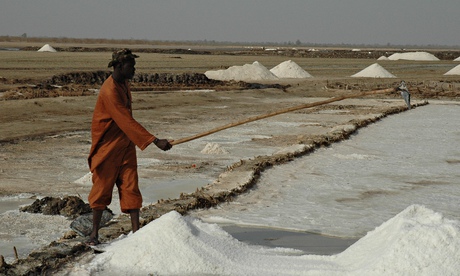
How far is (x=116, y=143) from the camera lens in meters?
4.61

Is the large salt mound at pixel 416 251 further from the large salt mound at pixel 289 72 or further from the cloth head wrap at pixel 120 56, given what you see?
the large salt mound at pixel 289 72

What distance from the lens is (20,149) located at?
10.0m

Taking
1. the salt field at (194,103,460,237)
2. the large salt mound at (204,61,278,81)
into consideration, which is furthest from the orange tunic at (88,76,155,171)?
the large salt mound at (204,61,278,81)

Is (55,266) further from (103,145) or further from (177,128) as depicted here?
(177,128)

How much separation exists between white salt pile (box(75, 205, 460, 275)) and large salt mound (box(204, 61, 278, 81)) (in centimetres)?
2419

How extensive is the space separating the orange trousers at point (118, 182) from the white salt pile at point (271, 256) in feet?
0.87

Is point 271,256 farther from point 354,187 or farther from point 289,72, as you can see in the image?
point 289,72

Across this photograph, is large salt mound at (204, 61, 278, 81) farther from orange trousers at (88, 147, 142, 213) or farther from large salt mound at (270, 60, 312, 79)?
orange trousers at (88, 147, 142, 213)

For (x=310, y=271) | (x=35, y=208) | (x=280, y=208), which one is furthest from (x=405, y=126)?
(x=310, y=271)

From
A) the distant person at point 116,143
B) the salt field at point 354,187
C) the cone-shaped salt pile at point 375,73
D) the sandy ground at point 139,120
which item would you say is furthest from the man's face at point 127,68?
the cone-shaped salt pile at point 375,73

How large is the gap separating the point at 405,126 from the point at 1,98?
9453 millimetres

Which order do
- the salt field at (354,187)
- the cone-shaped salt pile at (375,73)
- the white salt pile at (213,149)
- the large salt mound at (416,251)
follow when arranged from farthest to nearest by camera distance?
the cone-shaped salt pile at (375,73)
the white salt pile at (213,149)
the salt field at (354,187)
the large salt mound at (416,251)

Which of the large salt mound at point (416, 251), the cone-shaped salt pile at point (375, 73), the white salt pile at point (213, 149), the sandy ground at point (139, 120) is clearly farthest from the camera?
→ the cone-shaped salt pile at point (375, 73)

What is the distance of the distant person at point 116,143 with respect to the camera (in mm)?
4547
